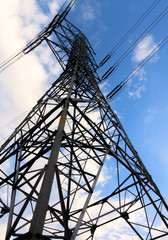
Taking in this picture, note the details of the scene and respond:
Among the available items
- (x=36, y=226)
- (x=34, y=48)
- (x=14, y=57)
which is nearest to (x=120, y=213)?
Answer: (x=36, y=226)

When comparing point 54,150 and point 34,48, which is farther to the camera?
point 34,48

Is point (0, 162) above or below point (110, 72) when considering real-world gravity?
below

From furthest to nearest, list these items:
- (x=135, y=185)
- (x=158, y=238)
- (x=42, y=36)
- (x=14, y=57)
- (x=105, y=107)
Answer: (x=42, y=36), (x=14, y=57), (x=105, y=107), (x=135, y=185), (x=158, y=238)

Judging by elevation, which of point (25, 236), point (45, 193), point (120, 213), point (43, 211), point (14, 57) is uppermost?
point (14, 57)

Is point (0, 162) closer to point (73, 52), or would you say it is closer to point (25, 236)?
point (25, 236)

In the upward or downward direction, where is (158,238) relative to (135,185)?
downward

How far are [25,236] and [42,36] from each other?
12.3 meters

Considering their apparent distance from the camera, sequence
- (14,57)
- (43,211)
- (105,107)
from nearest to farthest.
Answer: (43,211)
(105,107)
(14,57)

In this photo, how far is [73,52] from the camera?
11.4 meters

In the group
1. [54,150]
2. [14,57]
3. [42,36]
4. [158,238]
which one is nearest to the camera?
[54,150]

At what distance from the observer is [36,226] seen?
9.18 ft

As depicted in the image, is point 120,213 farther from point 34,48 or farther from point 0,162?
point 34,48

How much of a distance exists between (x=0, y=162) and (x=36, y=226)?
142 inches

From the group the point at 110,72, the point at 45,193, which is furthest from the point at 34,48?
the point at 45,193
